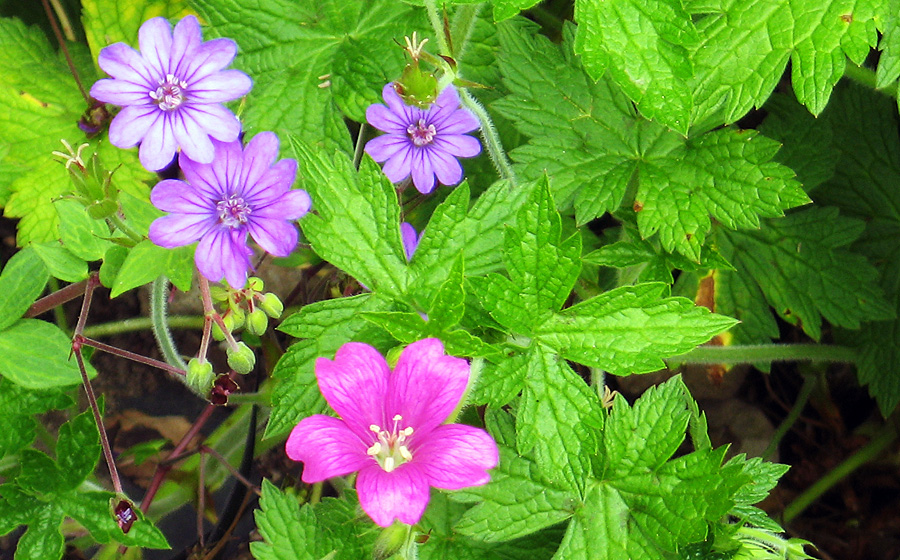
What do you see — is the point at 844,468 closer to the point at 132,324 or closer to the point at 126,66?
the point at 132,324

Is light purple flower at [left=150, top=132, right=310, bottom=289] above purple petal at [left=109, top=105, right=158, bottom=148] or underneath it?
underneath

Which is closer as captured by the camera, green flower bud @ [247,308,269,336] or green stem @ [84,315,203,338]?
green flower bud @ [247,308,269,336]

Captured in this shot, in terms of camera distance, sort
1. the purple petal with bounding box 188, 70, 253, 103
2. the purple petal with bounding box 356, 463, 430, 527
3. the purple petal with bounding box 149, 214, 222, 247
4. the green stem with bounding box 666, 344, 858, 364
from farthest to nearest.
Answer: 1. the green stem with bounding box 666, 344, 858, 364
2. the purple petal with bounding box 188, 70, 253, 103
3. the purple petal with bounding box 149, 214, 222, 247
4. the purple petal with bounding box 356, 463, 430, 527

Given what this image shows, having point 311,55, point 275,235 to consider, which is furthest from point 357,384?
point 311,55

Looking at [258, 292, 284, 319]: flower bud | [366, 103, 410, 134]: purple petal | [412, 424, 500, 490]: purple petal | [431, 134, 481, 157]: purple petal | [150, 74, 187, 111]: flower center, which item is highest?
[150, 74, 187, 111]: flower center

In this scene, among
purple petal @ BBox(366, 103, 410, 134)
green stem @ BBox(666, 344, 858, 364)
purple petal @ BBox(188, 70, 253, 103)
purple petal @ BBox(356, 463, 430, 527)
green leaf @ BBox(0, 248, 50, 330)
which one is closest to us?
purple petal @ BBox(356, 463, 430, 527)

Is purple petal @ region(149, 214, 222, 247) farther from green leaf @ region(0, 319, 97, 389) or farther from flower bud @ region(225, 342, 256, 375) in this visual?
green leaf @ region(0, 319, 97, 389)

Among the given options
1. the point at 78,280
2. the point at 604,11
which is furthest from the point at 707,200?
the point at 78,280

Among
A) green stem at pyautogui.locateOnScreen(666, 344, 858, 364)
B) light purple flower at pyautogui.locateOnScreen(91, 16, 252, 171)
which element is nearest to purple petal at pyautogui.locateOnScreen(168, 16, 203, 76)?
light purple flower at pyautogui.locateOnScreen(91, 16, 252, 171)
